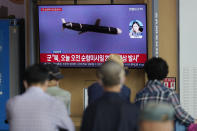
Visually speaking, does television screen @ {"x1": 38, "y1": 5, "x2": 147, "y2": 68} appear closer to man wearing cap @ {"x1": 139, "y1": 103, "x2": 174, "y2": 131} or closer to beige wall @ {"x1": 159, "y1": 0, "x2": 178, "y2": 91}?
beige wall @ {"x1": 159, "y1": 0, "x2": 178, "y2": 91}

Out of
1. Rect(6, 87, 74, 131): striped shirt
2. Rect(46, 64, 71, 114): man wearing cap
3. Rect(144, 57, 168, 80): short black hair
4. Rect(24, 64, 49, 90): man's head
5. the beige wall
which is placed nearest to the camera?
Rect(6, 87, 74, 131): striped shirt

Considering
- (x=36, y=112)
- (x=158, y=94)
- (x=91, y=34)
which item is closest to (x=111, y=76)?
(x=36, y=112)

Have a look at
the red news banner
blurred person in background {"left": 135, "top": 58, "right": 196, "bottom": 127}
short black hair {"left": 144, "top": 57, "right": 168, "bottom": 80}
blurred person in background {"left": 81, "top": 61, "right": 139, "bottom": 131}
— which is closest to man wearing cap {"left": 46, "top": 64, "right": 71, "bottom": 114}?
blurred person in background {"left": 135, "top": 58, "right": 196, "bottom": 127}

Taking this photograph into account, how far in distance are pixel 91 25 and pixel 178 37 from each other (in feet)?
3.92

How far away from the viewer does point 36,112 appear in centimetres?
251

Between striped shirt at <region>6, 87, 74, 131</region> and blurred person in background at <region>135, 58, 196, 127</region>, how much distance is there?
73 centimetres

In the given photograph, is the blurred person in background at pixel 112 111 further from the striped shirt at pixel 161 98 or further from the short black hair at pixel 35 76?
the striped shirt at pixel 161 98

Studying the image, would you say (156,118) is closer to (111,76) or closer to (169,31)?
(111,76)

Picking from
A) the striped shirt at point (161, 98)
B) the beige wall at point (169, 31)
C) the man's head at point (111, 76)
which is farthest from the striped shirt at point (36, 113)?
the beige wall at point (169, 31)

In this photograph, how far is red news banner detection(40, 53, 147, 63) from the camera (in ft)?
17.0

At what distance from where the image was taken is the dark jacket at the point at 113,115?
2230 mm

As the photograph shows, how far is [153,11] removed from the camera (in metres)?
5.08

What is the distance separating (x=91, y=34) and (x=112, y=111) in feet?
10.1

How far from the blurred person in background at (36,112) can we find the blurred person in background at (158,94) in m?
0.70
